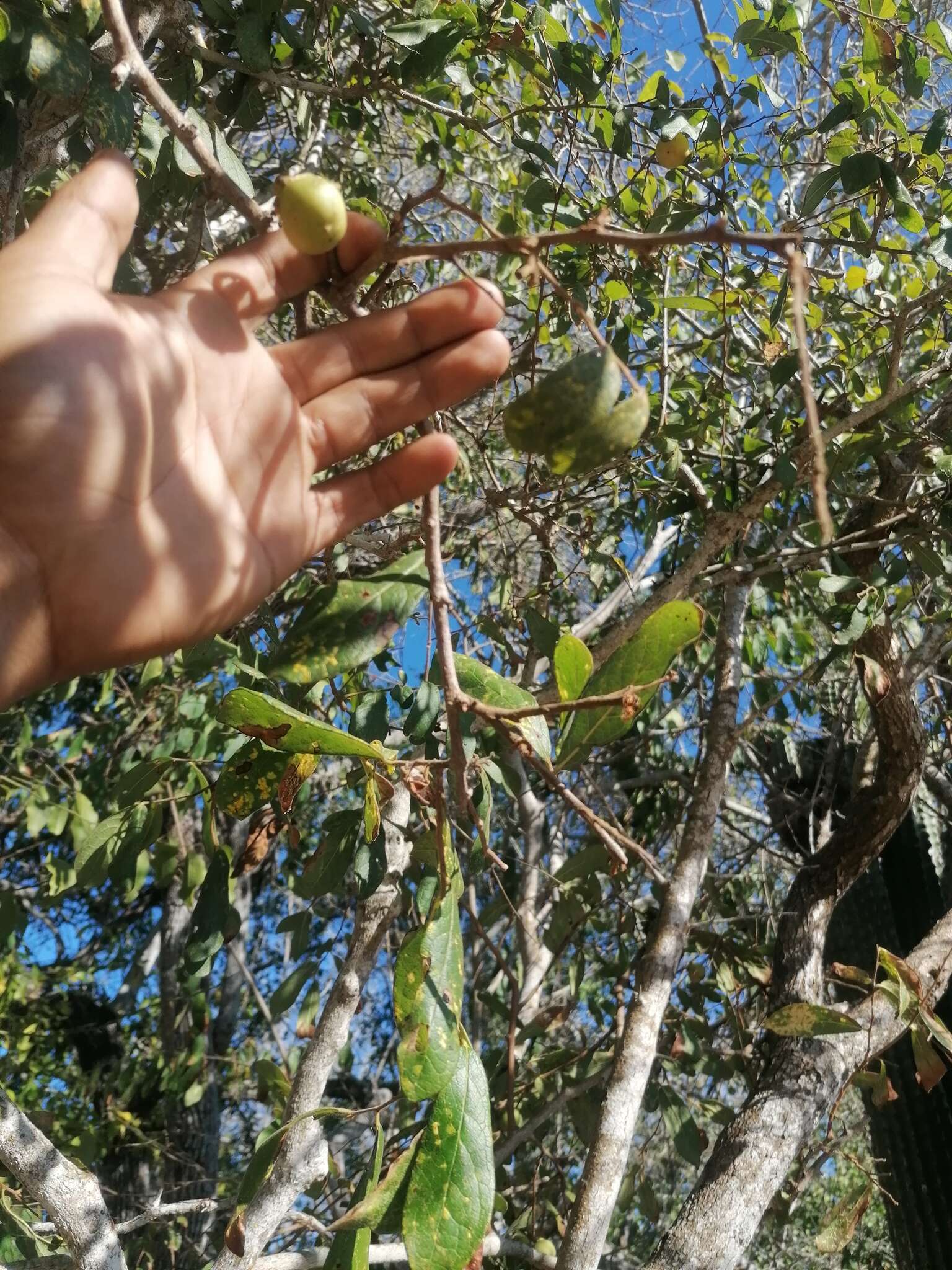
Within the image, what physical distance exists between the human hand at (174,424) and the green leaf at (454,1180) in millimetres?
696

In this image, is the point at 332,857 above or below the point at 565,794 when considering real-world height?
below

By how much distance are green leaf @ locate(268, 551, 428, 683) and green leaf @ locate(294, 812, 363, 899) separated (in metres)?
0.51

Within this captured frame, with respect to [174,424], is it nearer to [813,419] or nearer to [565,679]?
[565,679]

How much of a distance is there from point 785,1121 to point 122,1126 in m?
3.61

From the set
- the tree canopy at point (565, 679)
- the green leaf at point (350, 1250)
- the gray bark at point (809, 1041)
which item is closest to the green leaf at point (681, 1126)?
the tree canopy at point (565, 679)

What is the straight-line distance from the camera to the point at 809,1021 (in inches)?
90.7

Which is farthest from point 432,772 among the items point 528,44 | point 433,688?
point 528,44

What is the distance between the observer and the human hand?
1.23m

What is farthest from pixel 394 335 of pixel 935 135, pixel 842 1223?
pixel 842 1223

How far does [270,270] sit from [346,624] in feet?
1.51

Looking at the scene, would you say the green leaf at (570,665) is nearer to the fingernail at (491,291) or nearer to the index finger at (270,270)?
the fingernail at (491,291)

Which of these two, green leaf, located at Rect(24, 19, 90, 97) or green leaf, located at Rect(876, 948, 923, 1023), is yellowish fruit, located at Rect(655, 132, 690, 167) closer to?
green leaf, located at Rect(24, 19, 90, 97)

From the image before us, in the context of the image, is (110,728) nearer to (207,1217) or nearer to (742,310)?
(207,1217)

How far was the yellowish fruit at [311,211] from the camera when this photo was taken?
1156 mm
